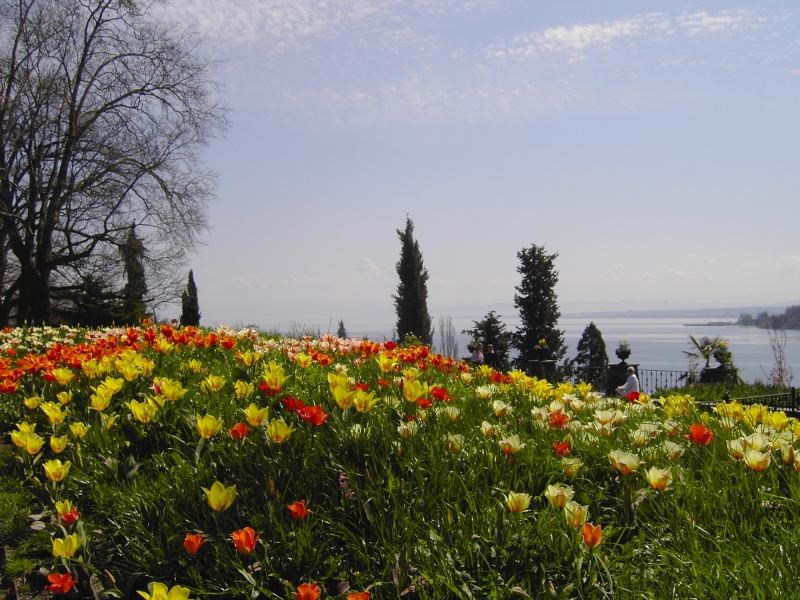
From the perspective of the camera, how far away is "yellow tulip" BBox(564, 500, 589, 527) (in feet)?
6.14

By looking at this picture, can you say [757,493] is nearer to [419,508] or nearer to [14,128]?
[419,508]

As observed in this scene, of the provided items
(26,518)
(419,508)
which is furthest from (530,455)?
(26,518)

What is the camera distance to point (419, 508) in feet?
7.55

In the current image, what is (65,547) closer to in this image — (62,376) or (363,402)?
(363,402)

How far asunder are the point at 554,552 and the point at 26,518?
→ 2.67 m

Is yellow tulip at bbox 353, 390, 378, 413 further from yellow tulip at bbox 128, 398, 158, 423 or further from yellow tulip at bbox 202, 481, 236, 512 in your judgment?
yellow tulip at bbox 128, 398, 158, 423

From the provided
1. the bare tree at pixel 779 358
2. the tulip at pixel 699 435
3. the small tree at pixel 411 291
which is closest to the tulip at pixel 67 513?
the tulip at pixel 699 435

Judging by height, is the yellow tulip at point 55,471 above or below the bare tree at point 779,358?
above

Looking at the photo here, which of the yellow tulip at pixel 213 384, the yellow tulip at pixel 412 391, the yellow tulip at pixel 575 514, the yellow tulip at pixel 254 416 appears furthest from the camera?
the yellow tulip at pixel 213 384

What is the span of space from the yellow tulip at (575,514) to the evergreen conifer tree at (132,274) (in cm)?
1923

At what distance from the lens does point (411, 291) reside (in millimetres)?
36500

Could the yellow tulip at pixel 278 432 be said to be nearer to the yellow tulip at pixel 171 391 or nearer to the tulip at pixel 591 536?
the yellow tulip at pixel 171 391

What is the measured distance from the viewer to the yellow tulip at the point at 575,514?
1871 mm

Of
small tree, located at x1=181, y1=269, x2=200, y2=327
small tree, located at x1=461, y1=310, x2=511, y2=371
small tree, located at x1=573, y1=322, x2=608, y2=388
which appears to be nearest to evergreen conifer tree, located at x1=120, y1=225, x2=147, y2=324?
small tree, located at x1=181, y1=269, x2=200, y2=327
